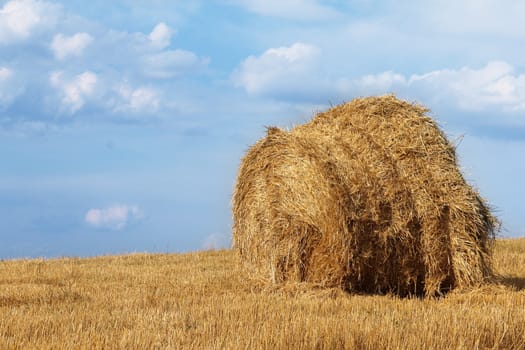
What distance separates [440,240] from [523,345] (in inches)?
129

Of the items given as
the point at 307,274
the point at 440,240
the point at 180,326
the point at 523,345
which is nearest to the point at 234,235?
the point at 307,274

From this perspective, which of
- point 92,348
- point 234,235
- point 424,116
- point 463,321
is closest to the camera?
point 92,348

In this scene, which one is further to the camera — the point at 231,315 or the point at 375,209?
the point at 375,209

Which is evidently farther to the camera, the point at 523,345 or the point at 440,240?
the point at 440,240

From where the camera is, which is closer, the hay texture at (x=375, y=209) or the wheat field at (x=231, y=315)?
the wheat field at (x=231, y=315)

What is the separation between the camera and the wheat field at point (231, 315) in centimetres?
600

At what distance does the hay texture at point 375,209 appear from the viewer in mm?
9680

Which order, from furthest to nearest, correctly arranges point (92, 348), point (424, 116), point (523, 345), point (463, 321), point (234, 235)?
point (234, 235), point (424, 116), point (463, 321), point (523, 345), point (92, 348)

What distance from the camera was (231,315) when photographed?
24.5 ft

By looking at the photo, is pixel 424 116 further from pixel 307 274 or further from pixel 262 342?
pixel 262 342

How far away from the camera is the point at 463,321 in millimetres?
7125

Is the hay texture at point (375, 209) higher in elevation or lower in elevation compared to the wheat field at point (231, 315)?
higher

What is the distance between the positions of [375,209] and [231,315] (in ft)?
9.85

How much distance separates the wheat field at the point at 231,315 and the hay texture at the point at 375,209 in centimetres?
41
